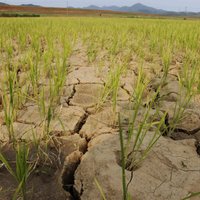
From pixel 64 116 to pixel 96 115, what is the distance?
17 centimetres

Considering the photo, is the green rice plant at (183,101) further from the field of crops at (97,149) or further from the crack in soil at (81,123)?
the crack in soil at (81,123)

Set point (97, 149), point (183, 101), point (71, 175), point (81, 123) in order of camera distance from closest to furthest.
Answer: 1. point (71, 175)
2. point (97, 149)
3. point (81, 123)
4. point (183, 101)

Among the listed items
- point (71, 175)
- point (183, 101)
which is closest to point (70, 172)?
point (71, 175)

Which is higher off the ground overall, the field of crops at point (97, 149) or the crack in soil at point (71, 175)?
the field of crops at point (97, 149)

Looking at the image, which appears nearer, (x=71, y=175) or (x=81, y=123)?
(x=71, y=175)

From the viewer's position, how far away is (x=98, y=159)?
1.05 metres

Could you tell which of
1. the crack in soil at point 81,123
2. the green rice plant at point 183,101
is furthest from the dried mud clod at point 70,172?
the green rice plant at point 183,101

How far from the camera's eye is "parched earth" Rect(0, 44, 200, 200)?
2.96 feet

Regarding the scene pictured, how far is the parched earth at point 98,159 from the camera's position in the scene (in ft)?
2.96

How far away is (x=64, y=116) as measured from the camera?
1.48m

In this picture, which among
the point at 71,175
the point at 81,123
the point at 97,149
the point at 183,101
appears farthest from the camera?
the point at 183,101

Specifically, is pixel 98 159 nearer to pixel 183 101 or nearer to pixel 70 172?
pixel 70 172

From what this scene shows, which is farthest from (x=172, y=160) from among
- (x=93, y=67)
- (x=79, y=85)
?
(x=93, y=67)

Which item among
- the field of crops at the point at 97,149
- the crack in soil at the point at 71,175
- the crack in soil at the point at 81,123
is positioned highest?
the field of crops at the point at 97,149
